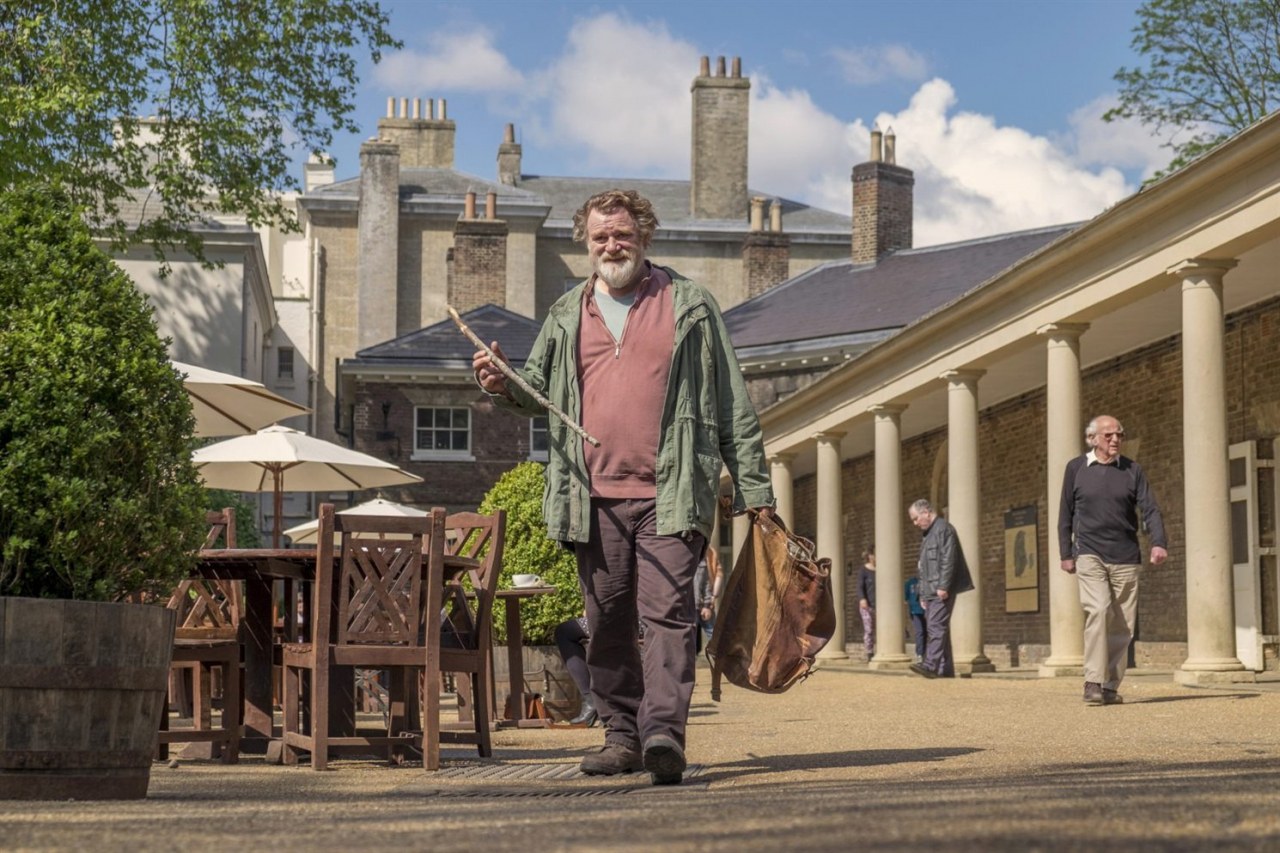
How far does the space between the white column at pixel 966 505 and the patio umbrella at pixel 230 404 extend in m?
9.21

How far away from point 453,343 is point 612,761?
Answer: 32.9m

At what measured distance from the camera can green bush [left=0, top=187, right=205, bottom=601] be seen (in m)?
5.25

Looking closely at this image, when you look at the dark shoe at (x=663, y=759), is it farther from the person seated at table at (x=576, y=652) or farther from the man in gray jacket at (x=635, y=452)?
the person seated at table at (x=576, y=652)

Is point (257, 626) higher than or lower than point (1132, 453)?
lower

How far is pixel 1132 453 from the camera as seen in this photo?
20.6m

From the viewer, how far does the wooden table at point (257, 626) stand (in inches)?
302

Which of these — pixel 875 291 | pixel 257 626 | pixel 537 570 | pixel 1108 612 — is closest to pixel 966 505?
pixel 1108 612

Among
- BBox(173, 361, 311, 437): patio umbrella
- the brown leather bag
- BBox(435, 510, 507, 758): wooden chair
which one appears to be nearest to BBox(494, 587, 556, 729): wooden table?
BBox(435, 510, 507, 758): wooden chair

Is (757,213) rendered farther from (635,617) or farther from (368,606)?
(635,617)

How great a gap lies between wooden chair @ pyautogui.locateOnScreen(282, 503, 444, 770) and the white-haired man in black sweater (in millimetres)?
5389

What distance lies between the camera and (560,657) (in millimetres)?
11586

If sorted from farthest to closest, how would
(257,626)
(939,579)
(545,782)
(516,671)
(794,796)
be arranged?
1. (939,579)
2. (516,671)
3. (257,626)
4. (545,782)
5. (794,796)

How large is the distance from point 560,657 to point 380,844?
7.94 m

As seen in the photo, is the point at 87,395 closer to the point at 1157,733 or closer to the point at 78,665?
the point at 78,665
